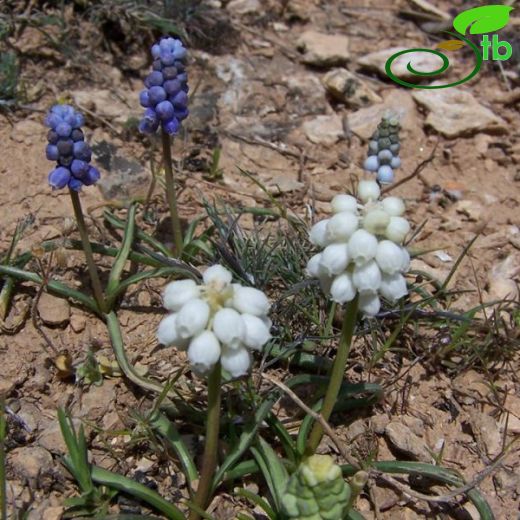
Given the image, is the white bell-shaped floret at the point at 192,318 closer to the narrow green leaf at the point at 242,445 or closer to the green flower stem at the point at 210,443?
the green flower stem at the point at 210,443

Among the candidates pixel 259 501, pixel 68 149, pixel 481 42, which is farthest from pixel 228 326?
pixel 481 42

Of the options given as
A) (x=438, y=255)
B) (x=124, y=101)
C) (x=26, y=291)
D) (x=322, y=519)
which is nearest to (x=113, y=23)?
(x=124, y=101)

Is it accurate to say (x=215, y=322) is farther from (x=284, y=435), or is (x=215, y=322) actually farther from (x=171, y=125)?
(x=171, y=125)

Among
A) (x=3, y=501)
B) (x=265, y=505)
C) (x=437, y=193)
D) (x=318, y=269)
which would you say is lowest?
(x=437, y=193)

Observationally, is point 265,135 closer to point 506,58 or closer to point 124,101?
point 124,101

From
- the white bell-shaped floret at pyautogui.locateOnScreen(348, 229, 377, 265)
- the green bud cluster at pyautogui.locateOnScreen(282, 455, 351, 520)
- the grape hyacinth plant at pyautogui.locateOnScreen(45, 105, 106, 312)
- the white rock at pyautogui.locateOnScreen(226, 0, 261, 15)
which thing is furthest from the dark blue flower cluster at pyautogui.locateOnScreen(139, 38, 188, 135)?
the white rock at pyautogui.locateOnScreen(226, 0, 261, 15)

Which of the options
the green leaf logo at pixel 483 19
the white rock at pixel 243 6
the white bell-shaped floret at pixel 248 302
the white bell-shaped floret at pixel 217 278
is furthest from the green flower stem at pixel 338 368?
the green leaf logo at pixel 483 19

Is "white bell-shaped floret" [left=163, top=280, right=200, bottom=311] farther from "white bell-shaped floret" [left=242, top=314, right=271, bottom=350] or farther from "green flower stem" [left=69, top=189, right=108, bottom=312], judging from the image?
"green flower stem" [left=69, top=189, right=108, bottom=312]
